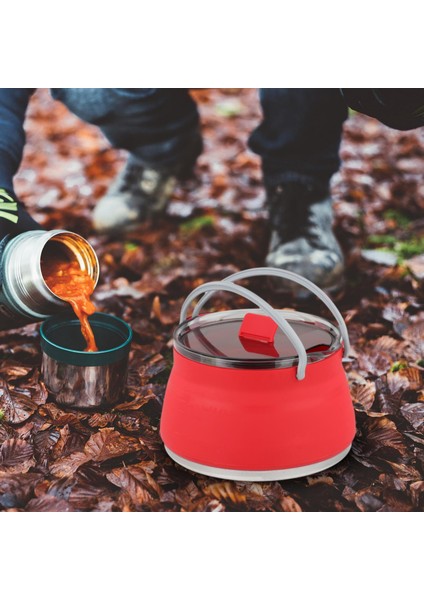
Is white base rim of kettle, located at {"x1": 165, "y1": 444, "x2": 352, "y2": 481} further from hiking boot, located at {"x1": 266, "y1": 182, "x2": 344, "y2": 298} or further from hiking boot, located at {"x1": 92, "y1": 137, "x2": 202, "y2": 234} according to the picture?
hiking boot, located at {"x1": 92, "y1": 137, "x2": 202, "y2": 234}

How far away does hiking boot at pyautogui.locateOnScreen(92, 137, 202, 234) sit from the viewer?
10.6ft

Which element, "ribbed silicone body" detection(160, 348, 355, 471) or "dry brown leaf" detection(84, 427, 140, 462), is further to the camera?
"dry brown leaf" detection(84, 427, 140, 462)

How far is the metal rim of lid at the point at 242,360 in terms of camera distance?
6.27ft

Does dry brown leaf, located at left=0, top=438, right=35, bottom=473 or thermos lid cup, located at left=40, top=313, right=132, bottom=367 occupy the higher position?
thermos lid cup, located at left=40, top=313, right=132, bottom=367

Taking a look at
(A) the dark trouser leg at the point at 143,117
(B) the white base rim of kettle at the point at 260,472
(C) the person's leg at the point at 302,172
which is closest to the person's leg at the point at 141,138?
(A) the dark trouser leg at the point at 143,117

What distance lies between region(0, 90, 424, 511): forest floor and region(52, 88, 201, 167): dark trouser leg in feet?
0.75

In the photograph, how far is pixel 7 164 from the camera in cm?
276

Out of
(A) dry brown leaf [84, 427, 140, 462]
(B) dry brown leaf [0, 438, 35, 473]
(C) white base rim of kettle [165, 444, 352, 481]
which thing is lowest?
(B) dry brown leaf [0, 438, 35, 473]

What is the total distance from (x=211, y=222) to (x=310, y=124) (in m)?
0.56

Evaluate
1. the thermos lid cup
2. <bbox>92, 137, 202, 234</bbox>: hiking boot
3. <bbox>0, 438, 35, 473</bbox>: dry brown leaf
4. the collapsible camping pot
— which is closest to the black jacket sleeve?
the thermos lid cup

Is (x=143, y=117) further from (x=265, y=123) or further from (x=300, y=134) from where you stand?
(x=300, y=134)

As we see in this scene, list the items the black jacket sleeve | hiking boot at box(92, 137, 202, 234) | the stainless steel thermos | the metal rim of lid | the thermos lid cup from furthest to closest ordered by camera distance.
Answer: hiking boot at box(92, 137, 202, 234), the black jacket sleeve, the thermos lid cup, the stainless steel thermos, the metal rim of lid

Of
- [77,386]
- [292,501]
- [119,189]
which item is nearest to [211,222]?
[119,189]

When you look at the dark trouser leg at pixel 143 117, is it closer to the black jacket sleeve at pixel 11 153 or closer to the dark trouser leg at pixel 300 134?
the black jacket sleeve at pixel 11 153
